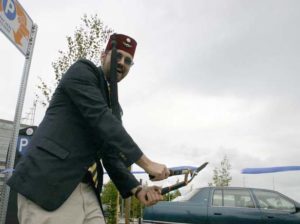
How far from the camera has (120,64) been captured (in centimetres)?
207

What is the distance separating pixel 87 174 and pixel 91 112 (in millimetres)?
323

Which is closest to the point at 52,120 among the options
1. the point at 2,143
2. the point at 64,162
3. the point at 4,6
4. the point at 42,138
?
the point at 42,138

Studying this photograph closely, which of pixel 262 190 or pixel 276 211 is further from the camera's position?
pixel 262 190

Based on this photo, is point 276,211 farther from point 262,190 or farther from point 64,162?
point 64,162

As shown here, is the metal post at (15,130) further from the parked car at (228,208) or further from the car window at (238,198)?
the car window at (238,198)

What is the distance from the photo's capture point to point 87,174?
182cm

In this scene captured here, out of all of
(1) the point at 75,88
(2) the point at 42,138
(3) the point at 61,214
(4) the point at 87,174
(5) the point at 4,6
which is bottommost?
Result: (3) the point at 61,214

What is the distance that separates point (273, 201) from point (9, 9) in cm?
668

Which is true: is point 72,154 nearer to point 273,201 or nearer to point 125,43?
point 125,43

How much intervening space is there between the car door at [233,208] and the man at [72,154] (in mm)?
5983

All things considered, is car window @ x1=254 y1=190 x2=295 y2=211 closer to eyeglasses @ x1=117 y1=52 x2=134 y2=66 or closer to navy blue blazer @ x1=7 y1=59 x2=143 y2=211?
eyeglasses @ x1=117 y1=52 x2=134 y2=66

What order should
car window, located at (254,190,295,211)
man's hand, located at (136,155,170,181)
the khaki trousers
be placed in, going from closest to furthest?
the khaki trousers < man's hand, located at (136,155,170,181) < car window, located at (254,190,295,211)

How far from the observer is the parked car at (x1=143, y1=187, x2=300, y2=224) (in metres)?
7.43

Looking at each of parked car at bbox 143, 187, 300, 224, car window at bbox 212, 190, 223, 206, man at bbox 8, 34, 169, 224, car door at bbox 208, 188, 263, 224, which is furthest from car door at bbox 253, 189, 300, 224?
man at bbox 8, 34, 169, 224
